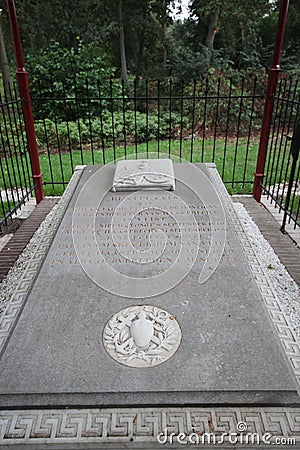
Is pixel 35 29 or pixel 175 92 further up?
pixel 35 29

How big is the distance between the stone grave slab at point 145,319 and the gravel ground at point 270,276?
58cm

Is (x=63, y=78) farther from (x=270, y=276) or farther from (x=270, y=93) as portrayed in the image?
(x=270, y=276)

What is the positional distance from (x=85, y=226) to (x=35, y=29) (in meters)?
16.1

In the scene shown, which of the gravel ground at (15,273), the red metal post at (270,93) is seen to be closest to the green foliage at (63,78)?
the red metal post at (270,93)

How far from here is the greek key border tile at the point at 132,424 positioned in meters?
1.75

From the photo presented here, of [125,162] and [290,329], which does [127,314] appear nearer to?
[290,329]

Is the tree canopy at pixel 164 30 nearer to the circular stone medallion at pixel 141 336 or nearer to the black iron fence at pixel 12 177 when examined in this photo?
the black iron fence at pixel 12 177

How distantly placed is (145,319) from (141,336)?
146mm


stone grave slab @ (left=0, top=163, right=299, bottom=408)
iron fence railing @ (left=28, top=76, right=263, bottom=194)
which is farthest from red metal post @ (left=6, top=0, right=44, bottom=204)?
iron fence railing @ (left=28, top=76, right=263, bottom=194)

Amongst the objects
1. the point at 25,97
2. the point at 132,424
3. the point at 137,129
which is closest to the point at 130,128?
the point at 137,129

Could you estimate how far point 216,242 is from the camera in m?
3.18

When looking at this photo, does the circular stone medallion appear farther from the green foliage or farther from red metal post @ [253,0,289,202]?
the green foliage

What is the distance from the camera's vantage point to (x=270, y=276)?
369 centimetres

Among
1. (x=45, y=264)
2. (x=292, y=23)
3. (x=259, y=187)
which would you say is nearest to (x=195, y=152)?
(x=259, y=187)
